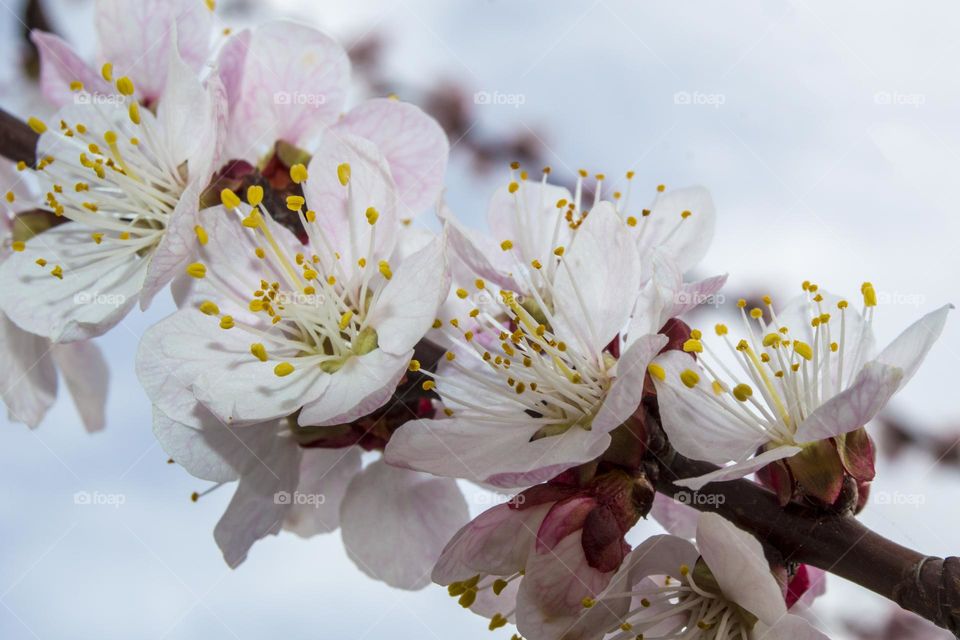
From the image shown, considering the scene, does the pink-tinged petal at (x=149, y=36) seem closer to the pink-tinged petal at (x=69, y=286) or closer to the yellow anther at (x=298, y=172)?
the pink-tinged petal at (x=69, y=286)

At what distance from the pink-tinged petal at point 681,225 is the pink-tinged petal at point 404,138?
342mm

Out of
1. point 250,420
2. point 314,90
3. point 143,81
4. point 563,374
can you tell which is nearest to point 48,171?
point 143,81

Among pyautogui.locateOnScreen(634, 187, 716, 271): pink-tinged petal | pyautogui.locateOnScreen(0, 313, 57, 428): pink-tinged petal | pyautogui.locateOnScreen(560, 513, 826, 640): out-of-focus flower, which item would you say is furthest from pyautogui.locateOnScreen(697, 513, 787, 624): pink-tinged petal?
pyautogui.locateOnScreen(0, 313, 57, 428): pink-tinged petal

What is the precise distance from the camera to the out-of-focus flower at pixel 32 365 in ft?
5.01

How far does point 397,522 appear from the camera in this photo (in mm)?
1492

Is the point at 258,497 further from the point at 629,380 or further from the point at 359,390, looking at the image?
the point at 629,380

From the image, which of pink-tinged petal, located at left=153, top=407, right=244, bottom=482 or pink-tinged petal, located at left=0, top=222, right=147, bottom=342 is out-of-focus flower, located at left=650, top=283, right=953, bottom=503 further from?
pink-tinged petal, located at left=0, top=222, right=147, bottom=342

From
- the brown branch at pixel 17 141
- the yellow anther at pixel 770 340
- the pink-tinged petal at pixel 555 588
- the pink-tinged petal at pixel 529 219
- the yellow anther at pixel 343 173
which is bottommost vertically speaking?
the brown branch at pixel 17 141

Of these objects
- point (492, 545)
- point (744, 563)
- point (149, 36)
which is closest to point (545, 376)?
point (492, 545)

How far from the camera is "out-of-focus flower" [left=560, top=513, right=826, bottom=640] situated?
102 centimetres

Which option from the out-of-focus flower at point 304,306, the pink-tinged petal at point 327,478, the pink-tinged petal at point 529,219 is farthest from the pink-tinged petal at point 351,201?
the pink-tinged petal at point 327,478

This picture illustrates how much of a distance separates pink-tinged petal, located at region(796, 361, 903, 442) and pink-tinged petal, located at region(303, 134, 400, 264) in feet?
2.00

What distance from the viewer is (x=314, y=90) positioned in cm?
146

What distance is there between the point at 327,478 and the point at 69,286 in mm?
502
